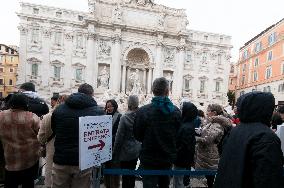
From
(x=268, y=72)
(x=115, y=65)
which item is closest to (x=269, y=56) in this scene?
(x=268, y=72)

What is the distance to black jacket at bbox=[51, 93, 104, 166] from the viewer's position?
12.1 feet

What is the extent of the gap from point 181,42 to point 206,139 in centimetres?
3071

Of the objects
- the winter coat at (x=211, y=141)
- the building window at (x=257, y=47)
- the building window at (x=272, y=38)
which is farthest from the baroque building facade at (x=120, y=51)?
the winter coat at (x=211, y=141)

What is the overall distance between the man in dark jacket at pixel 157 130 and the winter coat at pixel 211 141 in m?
1.20

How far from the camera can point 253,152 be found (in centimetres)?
207

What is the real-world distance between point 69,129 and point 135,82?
29123mm

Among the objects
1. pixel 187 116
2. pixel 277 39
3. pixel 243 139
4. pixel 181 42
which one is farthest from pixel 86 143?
pixel 277 39

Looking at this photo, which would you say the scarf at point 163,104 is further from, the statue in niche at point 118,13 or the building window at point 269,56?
the building window at point 269,56

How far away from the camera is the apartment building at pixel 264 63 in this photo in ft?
108

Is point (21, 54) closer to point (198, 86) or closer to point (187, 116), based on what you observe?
point (198, 86)

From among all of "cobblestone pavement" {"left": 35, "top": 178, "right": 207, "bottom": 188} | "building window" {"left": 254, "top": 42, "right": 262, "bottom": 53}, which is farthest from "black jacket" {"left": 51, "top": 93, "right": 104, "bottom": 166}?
"building window" {"left": 254, "top": 42, "right": 262, "bottom": 53}

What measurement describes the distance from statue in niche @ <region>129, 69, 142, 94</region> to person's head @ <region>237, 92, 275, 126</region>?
95.7ft

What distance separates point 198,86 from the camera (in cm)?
3609

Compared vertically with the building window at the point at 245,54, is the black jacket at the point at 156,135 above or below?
below
